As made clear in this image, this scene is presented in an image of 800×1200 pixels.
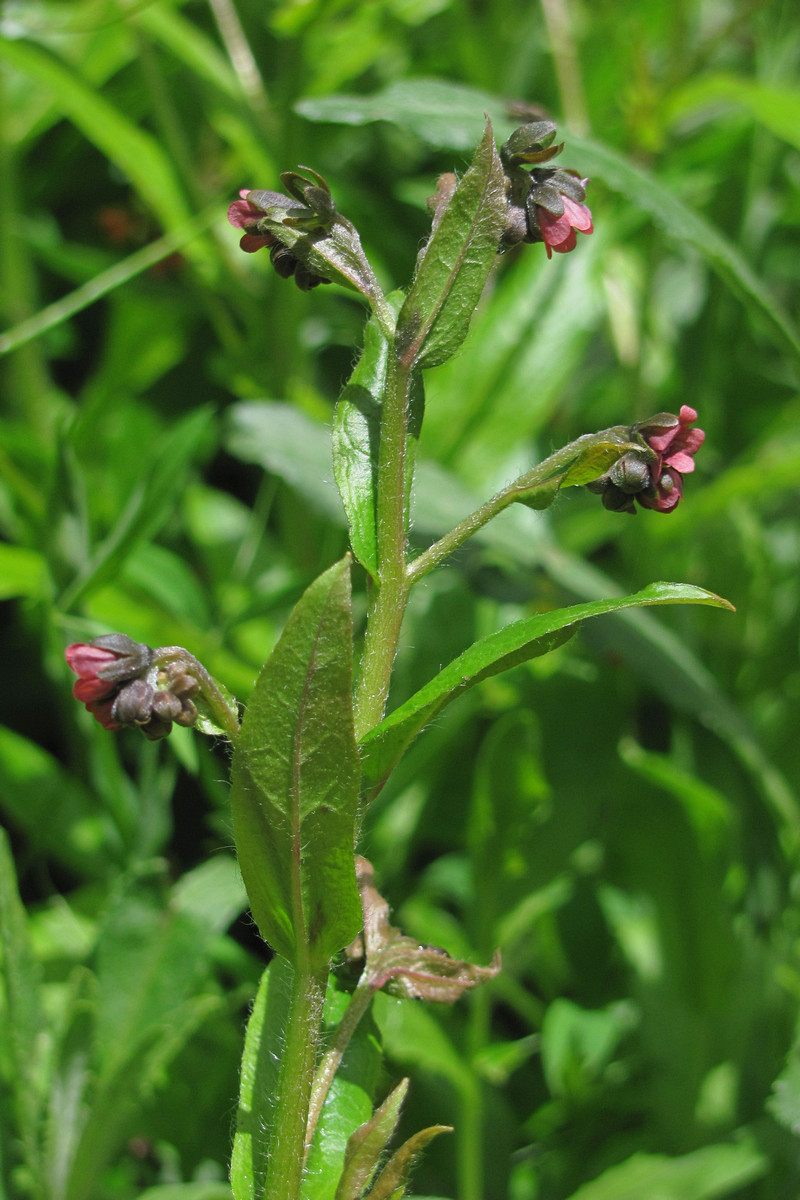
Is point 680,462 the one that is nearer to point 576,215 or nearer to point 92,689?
point 576,215

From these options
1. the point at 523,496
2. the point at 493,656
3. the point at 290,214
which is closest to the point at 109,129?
the point at 290,214

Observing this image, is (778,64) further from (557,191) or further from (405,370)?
(405,370)

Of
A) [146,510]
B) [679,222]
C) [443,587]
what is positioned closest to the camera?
[679,222]

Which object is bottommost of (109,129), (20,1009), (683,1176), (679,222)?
(683,1176)

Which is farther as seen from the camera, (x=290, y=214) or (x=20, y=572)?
(x=20, y=572)

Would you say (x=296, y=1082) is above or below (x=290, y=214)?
below

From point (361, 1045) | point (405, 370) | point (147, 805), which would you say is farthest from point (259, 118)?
point (361, 1045)

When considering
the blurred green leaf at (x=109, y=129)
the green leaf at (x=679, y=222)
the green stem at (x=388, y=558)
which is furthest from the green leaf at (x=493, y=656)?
the blurred green leaf at (x=109, y=129)

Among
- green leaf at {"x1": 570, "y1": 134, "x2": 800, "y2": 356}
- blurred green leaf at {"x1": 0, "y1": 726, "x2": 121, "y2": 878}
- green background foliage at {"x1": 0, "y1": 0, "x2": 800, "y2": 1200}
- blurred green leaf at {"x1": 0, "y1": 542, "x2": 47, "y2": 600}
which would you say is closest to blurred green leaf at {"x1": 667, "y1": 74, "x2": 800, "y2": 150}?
A: green background foliage at {"x1": 0, "y1": 0, "x2": 800, "y2": 1200}
